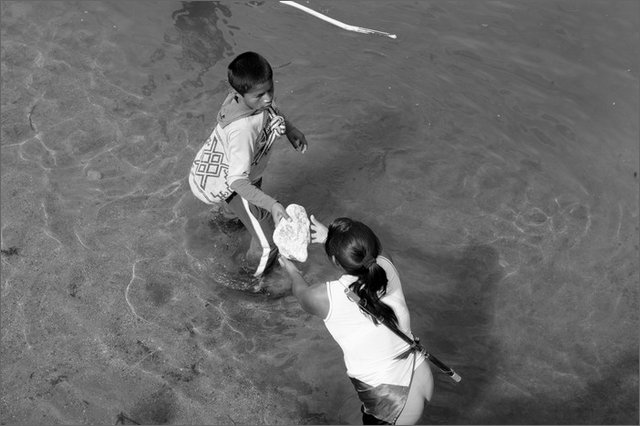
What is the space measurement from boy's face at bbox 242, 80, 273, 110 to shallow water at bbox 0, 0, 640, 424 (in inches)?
58.4

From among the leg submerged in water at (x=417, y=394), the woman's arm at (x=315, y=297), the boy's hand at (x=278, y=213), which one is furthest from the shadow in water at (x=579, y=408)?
the boy's hand at (x=278, y=213)

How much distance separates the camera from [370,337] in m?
3.22

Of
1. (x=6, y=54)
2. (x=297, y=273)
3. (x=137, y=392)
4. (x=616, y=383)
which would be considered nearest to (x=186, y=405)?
(x=137, y=392)

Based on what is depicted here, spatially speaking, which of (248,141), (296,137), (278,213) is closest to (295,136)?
(296,137)

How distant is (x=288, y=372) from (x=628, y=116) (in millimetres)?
3906

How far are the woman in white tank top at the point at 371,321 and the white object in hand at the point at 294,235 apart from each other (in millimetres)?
194

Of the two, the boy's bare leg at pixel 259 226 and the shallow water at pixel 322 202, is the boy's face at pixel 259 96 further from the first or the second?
the shallow water at pixel 322 202

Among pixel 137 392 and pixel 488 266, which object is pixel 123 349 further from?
pixel 488 266

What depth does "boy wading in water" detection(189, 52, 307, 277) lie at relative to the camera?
3811 millimetres

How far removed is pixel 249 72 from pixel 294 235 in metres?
0.99

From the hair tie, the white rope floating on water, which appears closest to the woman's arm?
the hair tie

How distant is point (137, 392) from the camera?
419 cm

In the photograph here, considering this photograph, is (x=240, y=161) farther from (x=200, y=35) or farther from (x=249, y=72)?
(x=200, y=35)

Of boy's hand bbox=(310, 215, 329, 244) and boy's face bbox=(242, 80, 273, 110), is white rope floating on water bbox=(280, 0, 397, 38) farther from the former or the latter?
boy's hand bbox=(310, 215, 329, 244)
